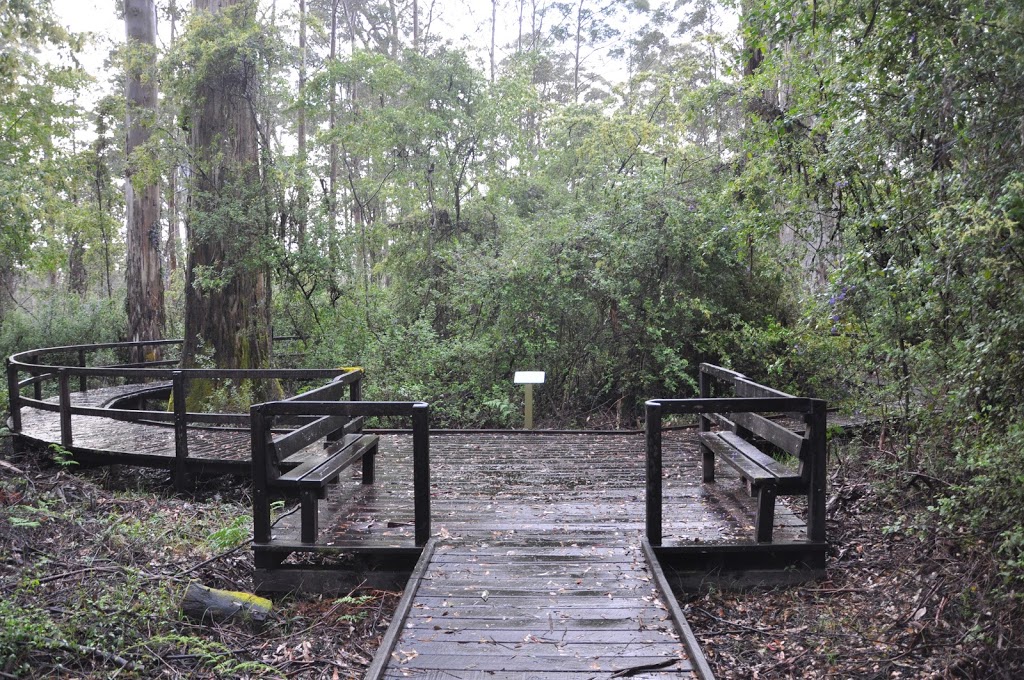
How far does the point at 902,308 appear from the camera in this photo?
5.93 m

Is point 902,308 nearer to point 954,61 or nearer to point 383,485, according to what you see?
point 954,61

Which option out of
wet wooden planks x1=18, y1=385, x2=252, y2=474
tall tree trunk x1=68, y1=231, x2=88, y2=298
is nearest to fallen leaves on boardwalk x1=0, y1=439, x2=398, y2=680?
wet wooden planks x1=18, y1=385, x2=252, y2=474

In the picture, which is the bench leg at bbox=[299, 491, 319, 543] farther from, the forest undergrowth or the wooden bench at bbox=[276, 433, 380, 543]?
the forest undergrowth

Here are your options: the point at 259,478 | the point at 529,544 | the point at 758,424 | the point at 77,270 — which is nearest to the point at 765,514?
the point at 758,424

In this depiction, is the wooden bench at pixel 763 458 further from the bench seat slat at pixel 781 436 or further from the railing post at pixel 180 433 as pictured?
the railing post at pixel 180 433

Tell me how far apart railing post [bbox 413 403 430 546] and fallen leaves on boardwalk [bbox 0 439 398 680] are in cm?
53

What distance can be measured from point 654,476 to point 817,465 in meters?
1.15

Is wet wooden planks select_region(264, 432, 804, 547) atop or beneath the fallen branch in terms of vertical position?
atop

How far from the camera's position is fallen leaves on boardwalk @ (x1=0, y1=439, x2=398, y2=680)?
3.96 meters

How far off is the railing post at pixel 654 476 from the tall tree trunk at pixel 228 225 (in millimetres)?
8475

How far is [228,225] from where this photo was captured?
1213 centimetres

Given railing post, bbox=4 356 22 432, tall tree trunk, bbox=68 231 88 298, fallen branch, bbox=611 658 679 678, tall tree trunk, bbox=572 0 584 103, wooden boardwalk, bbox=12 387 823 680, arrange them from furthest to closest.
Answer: tall tree trunk, bbox=572 0 584 103 → tall tree trunk, bbox=68 231 88 298 → railing post, bbox=4 356 22 432 → wooden boardwalk, bbox=12 387 823 680 → fallen branch, bbox=611 658 679 678

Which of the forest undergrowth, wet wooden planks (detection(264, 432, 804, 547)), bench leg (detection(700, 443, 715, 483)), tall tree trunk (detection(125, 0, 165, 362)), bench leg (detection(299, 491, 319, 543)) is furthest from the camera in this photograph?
tall tree trunk (detection(125, 0, 165, 362))

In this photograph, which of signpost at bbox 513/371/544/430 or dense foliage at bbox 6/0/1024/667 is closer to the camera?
dense foliage at bbox 6/0/1024/667
